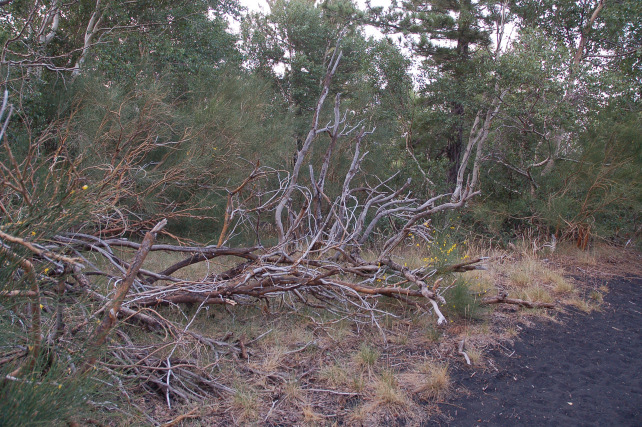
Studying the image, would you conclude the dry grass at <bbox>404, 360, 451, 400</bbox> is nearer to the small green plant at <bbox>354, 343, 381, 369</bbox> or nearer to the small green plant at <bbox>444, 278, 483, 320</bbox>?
A: the small green plant at <bbox>354, 343, 381, 369</bbox>

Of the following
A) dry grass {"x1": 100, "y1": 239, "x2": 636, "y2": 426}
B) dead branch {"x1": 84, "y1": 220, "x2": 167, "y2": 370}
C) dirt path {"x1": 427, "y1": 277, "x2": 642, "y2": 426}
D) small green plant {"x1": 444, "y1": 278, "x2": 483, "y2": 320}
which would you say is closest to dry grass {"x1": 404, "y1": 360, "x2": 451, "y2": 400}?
dry grass {"x1": 100, "y1": 239, "x2": 636, "y2": 426}

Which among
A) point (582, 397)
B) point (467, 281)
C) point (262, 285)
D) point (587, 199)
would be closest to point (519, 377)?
point (582, 397)

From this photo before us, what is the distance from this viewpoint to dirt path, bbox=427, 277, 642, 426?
288cm

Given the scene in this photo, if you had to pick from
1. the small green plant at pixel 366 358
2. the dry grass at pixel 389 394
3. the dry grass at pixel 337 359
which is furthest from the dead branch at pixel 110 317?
the small green plant at pixel 366 358

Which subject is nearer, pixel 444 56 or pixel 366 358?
pixel 366 358

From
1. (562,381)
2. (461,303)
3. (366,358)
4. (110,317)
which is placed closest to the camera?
(110,317)

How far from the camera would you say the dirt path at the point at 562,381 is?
2.88 metres

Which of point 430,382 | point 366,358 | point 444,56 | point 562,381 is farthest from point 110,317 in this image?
point 444,56

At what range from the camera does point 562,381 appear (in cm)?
334

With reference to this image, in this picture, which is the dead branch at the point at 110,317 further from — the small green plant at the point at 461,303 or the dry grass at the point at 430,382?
the small green plant at the point at 461,303

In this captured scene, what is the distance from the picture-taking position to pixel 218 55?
34.3ft

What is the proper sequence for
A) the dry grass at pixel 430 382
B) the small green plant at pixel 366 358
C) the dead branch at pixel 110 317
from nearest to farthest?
the dead branch at pixel 110 317
the dry grass at pixel 430 382
the small green plant at pixel 366 358

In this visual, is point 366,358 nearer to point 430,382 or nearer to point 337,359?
point 337,359

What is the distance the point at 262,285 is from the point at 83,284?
141cm
